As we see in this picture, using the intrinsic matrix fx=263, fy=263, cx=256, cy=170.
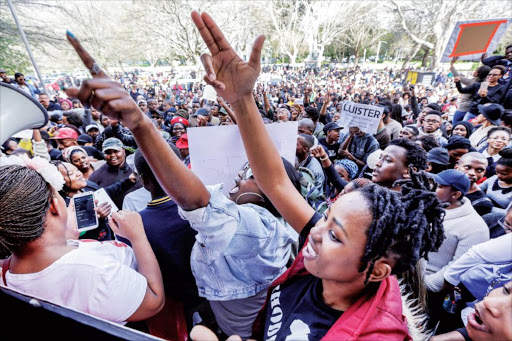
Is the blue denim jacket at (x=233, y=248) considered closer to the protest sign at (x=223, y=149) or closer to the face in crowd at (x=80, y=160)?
the protest sign at (x=223, y=149)

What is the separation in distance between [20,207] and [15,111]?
454mm

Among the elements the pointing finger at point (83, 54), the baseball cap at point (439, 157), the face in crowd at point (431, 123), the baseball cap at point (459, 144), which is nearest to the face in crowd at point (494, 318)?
the pointing finger at point (83, 54)

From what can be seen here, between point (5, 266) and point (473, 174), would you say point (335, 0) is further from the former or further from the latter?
point (5, 266)

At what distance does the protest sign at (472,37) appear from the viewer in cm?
711

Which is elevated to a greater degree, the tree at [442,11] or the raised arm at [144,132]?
the tree at [442,11]

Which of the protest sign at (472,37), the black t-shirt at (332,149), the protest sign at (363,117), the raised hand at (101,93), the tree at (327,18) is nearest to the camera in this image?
the raised hand at (101,93)

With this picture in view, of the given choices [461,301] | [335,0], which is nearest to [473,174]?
[461,301]

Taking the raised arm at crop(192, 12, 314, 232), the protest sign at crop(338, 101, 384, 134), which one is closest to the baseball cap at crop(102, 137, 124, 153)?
the raised arm at crop(192, 12, 314, 232)

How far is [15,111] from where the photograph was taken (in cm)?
119

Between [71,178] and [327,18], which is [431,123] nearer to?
[71,178]

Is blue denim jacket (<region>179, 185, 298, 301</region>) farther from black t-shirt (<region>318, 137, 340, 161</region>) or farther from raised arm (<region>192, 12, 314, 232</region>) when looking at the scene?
black t-shirt (<region>318, 137, 340, 161</region>)

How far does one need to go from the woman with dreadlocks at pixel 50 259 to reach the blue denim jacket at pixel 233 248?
13.8 inches

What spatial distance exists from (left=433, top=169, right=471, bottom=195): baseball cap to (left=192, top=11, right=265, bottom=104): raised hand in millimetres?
1962

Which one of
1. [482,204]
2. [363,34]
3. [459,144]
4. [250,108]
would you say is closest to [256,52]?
[250,108]
